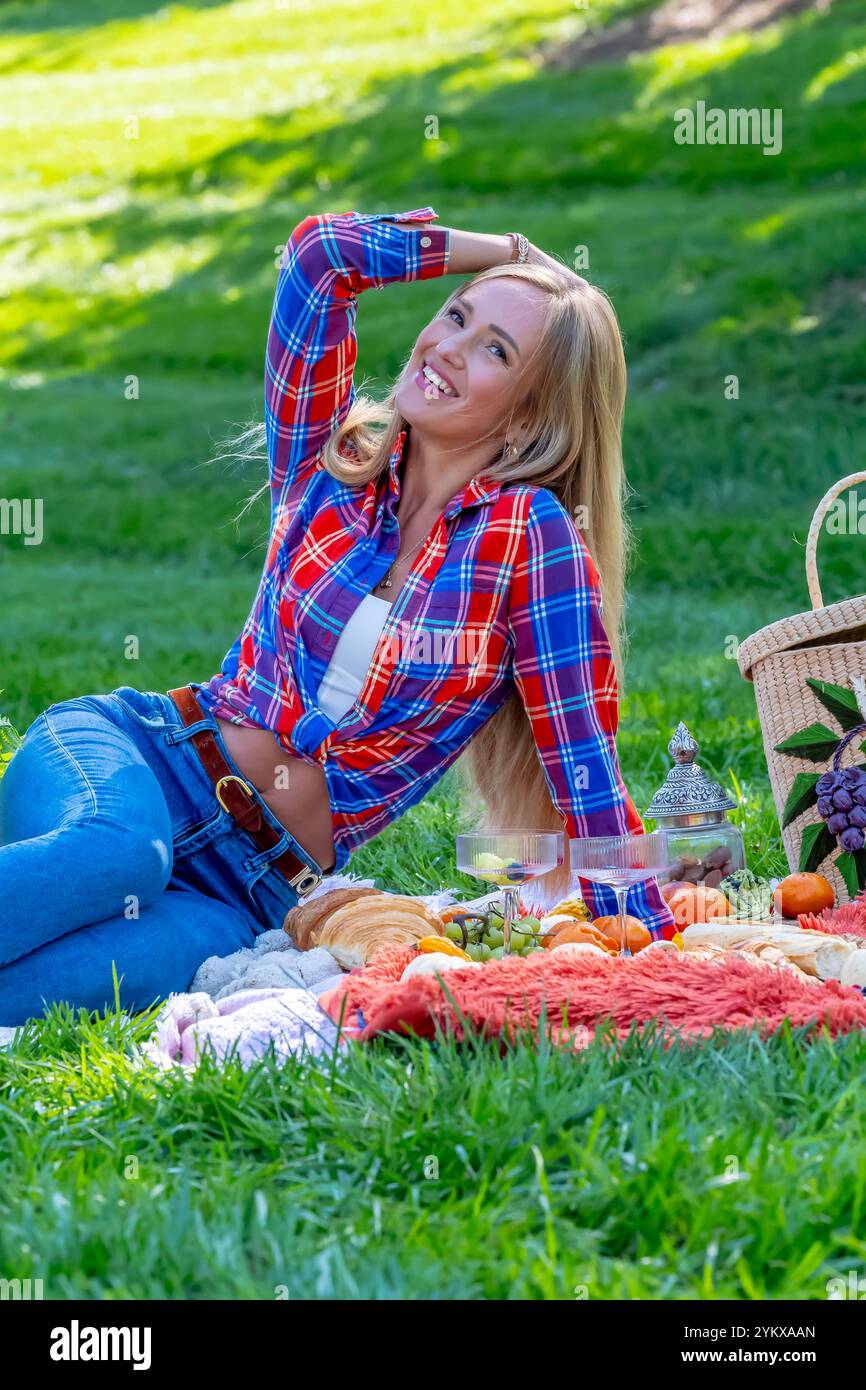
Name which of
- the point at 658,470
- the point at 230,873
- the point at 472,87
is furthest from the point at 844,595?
the point at 472,87

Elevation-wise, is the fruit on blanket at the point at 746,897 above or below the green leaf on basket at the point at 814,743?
below

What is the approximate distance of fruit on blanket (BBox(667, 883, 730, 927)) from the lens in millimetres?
3732

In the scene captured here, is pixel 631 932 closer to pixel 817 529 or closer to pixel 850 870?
pixel 850 870

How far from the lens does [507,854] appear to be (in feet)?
10.6

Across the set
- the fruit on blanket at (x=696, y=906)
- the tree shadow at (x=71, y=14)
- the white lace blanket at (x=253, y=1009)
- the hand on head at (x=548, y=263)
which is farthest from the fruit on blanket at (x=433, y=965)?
the tree shadow at (x=71, y=14)

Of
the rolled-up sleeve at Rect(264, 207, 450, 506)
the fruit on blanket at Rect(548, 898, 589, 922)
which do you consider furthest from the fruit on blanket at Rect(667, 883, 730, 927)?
the rolled-up sleeve at Rect(264, 207, 450, 506)

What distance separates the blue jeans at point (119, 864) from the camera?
315cm

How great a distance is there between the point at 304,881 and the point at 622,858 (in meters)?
0.84

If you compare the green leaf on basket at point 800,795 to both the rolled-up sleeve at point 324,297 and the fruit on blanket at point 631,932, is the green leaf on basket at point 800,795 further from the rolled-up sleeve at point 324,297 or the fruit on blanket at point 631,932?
the rolled-up sleeve at point 324,297

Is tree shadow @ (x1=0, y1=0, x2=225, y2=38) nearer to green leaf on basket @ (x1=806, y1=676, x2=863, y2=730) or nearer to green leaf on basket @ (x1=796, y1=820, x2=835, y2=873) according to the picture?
green leaf on basket @ (x1=806, y1=676, x2=863, y2=730)

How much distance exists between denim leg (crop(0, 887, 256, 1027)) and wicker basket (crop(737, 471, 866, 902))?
1503 mm

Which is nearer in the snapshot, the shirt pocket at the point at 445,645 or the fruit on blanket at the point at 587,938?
the fruit on blanket at the point at 587,938

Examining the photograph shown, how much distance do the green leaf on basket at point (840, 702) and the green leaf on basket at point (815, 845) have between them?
26cm

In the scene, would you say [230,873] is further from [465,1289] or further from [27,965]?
[465,1289]
